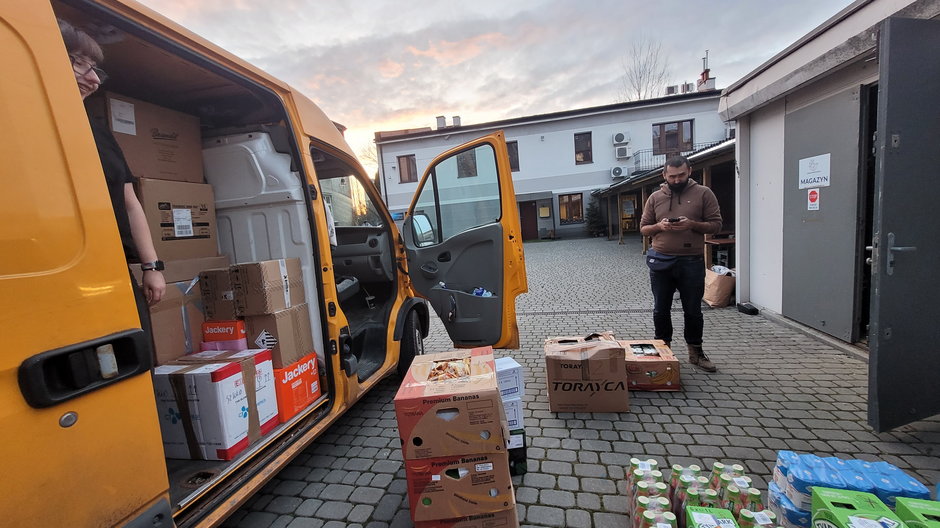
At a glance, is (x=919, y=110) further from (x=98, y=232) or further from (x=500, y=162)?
(x=98, y=232)

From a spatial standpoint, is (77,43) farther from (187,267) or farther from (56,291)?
(187,267)

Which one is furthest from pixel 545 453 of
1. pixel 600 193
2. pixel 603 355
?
pixel 600 193

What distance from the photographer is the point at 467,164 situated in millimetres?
3803

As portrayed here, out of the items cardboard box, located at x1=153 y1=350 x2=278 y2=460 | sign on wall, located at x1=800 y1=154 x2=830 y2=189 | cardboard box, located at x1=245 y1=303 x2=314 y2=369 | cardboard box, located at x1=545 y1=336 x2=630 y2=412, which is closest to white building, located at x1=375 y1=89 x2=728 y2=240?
sign on wall, located at x1=800 y1=154 x2=830 y2=189

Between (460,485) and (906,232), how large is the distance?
2983mm

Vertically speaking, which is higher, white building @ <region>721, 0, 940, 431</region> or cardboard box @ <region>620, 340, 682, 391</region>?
white building @ <region>721, 0, 940, 431</region>

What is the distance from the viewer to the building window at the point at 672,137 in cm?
1992

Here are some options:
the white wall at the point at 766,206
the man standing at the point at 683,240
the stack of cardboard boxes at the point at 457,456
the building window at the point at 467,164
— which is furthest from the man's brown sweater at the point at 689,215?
the stack of cardboard boxes at the point at 457,456

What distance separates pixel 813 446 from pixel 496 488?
2.14 m

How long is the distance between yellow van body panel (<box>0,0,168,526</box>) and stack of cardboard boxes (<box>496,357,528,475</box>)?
1.71m

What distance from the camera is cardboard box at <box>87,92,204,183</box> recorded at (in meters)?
2.30

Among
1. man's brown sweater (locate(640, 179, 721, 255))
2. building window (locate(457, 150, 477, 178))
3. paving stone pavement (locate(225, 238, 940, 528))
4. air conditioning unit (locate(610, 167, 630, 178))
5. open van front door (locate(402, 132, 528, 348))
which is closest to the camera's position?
paving stone pavement (locate(225, 238, 940, 528))

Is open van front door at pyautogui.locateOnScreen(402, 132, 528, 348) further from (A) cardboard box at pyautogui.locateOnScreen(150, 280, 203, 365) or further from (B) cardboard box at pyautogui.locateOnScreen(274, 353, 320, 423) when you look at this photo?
(A) cardboard box at pyautogui.locateOnScreen(150, 280, 203, 365)

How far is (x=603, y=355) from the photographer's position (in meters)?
2.99
